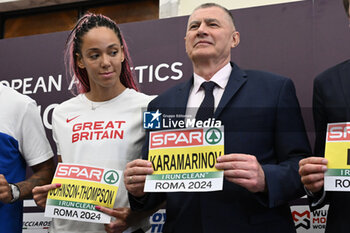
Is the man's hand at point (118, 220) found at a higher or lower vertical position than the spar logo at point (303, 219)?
higher

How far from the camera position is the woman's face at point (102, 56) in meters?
2.21

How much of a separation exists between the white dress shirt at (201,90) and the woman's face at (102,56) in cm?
40

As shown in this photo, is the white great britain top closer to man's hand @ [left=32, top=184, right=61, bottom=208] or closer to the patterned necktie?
man's hand @ [left=32, top=184, right=61, bottom=208]

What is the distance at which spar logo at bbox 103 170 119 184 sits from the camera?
79.0 inches

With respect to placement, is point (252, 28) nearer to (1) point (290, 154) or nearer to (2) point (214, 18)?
(2) point (214, 18)

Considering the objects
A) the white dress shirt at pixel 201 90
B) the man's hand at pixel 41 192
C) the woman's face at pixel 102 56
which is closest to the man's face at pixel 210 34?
the white dress shirt at pixel 201 90

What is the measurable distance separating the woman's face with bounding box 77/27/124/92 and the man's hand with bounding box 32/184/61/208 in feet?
1.73

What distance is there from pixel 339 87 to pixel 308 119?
741mm

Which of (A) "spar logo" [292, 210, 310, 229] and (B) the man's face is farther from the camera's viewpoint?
(A) "spar logo" [292, 210, 310, 229]

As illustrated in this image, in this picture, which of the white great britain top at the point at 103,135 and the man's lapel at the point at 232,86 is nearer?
the man's lapel at the point at 232,86

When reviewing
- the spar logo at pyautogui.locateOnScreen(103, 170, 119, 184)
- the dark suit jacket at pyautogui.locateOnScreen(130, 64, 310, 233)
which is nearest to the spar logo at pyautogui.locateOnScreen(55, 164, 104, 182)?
the spar logo at pyautogui.locateOnScreen(103, 170, 119, 184)

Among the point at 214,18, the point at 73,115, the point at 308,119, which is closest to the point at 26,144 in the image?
the point at 73,115

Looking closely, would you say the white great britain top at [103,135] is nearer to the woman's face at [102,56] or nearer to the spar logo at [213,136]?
the woman's face at [102,56]

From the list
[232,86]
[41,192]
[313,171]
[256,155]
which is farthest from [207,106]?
[41,192]
